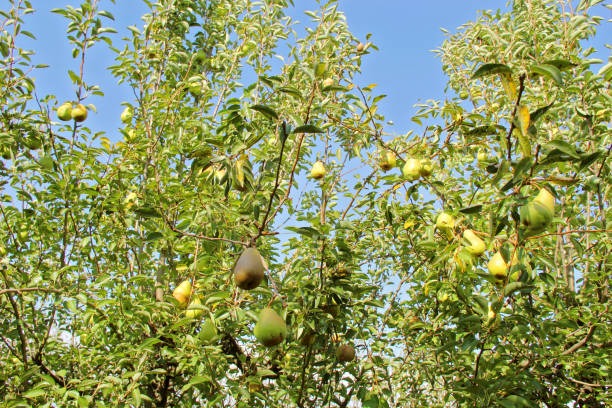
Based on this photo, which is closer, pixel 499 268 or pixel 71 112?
pixel 499 268

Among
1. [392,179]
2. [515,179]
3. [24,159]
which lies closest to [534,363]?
[392,179]

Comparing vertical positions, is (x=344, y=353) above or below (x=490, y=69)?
below

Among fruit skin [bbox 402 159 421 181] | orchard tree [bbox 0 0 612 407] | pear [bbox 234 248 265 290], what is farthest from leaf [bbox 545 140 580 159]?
pear [bbox 234 248 265 290]

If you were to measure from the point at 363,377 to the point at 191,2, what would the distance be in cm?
414

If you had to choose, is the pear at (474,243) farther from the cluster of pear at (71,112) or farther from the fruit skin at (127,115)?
the cluster of pear at (71,112)

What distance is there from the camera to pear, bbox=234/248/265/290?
1655 mm

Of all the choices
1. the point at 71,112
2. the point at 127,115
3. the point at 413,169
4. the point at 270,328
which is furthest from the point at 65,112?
the point at 413,169

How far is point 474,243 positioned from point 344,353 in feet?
3.42

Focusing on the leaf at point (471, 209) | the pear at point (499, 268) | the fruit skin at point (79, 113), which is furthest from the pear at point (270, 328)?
the fruit skin at point (79, 113)

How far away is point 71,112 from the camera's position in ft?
10.8

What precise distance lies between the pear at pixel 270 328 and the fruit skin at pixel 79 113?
2.56 meters

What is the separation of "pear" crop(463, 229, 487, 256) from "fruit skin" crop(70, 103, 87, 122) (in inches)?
121

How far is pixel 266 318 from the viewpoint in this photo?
1733mm

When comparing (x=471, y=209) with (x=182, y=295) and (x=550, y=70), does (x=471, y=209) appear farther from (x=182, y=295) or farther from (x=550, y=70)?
(x=182, y=295)
